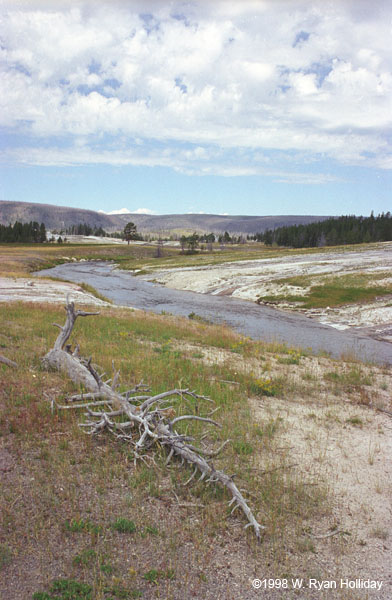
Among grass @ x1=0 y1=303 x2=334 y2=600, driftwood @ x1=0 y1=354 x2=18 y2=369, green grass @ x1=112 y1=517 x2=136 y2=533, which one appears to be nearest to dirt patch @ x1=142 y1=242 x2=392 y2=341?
grass @ x1=0 y1=303 x2=334 y2=600

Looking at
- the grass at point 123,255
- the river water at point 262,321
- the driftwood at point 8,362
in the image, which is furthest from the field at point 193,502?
the grass at point 123,255

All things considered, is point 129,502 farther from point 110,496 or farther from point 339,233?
point 339,233

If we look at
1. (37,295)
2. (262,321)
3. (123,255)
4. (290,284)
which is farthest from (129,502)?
(123,255)

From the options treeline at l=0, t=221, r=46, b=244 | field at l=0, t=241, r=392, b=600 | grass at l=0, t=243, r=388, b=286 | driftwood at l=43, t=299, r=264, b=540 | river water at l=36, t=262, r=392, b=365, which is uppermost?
treeline at l=0, t=221, r=46, b=244

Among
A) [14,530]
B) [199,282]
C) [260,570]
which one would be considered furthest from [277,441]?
[199,282]

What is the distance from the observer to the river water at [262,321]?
23500mm

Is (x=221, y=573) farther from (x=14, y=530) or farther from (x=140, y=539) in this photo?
(x=14, y=530)

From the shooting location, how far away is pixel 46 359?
1200 cm

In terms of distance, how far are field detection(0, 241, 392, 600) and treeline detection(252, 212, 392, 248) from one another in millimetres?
148044

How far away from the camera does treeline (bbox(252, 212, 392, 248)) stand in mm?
145500

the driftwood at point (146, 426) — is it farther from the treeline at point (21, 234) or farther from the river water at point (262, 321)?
the treeline at point (21, 234)

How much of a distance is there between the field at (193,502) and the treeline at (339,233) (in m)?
148

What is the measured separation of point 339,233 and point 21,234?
461ft

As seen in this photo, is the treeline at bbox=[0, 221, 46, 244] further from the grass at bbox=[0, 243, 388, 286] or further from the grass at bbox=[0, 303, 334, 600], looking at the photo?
the grass at bbox=[0, 303, 334, 600]
